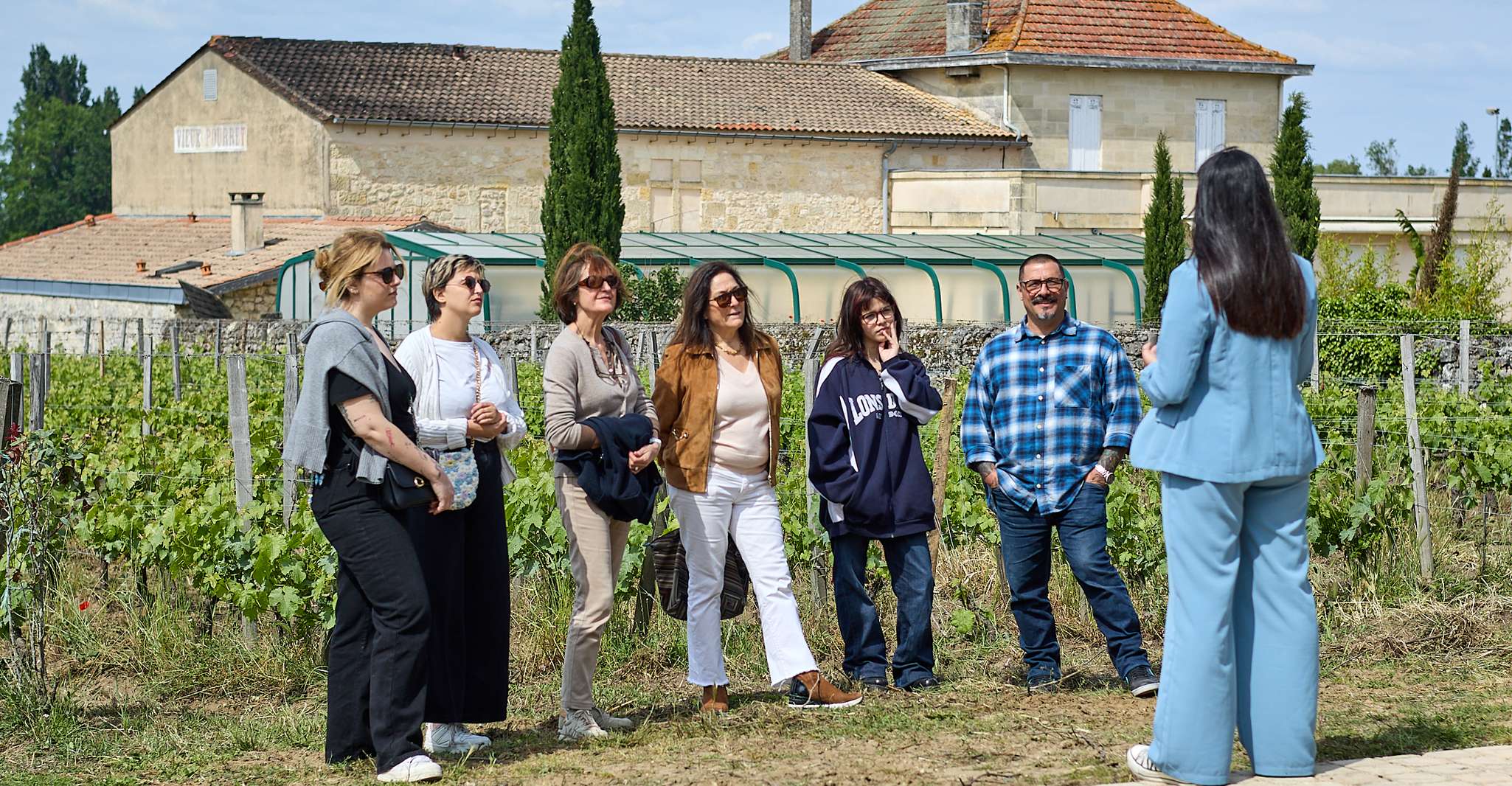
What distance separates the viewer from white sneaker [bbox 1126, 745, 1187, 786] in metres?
4.37

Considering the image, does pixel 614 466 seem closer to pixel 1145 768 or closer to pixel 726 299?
pixel 726 299

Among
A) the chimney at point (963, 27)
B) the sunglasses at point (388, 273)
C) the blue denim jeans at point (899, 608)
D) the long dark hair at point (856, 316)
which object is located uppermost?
the chimney at point (963, 27)

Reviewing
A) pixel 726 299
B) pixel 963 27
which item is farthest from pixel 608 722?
pixel 963 27

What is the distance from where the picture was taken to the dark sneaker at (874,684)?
19.0ft

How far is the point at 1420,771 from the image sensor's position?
4.38 m

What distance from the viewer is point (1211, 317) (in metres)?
4.32

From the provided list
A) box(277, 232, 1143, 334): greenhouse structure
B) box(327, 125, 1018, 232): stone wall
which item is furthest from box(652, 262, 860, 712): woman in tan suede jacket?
box(327, 125, 1018, 232): stone wall

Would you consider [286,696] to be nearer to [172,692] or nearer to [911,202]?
[172,692]

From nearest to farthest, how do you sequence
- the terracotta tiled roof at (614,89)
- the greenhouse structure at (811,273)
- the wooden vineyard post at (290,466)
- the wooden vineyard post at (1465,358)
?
the wooden vineyard post at (290,466), the wooden vineyard post at (1465,358), the greenhouse structure at (811,273), the terracotta tiled roof at (614,89)

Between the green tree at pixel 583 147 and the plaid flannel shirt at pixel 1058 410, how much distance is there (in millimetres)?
19312

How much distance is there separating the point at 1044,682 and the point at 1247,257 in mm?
2038

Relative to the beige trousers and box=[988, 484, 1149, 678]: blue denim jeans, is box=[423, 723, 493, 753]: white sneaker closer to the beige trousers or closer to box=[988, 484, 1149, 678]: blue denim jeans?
the beige trousers

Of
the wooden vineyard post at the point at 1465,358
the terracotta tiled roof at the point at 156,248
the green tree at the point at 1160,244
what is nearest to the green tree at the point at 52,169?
the terracotta tiled roof at the point at 156,248

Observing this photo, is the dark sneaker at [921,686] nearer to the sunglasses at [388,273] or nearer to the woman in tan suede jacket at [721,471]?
the woman in tan suede jacket at [721,471]
